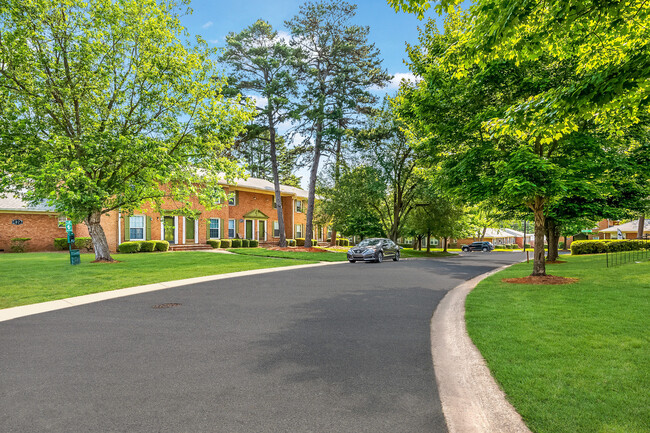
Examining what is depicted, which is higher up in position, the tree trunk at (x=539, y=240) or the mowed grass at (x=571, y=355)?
the tree trunk at (x=539, y=240)

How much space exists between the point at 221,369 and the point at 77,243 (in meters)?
27.4

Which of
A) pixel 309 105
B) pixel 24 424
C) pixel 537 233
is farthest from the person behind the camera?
pixel 309 105

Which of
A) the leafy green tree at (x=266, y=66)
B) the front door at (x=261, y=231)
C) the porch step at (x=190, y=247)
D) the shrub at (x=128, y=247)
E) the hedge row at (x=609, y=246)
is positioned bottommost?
the hedge row at (x=609, y=246)

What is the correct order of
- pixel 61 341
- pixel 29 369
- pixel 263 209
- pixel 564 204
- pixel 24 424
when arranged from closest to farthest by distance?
pixel 24 424 → pixel 29 369 → pixel 61 341 → pixel 564 204 → pixel 263 209

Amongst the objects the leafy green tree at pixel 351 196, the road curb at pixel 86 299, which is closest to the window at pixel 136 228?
the leafy green tree at pixel 351 196

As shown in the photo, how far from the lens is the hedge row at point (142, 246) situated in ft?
87.9

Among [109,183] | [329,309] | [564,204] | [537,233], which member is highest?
[109,183]

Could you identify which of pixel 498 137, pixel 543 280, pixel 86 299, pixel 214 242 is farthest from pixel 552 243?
pixel 86 299

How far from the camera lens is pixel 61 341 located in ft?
20.0

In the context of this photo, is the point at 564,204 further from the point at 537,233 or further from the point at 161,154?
the point at 161,154

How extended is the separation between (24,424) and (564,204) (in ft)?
66.2

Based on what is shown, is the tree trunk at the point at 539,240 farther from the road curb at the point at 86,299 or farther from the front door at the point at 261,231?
the front door at the point at 261,231

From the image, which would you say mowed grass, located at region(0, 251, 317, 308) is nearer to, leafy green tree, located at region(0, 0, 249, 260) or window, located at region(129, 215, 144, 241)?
leafy green tree, located at region(0, 0, 249, 260)

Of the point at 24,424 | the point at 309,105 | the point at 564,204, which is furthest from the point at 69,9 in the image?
the point at 564,204
